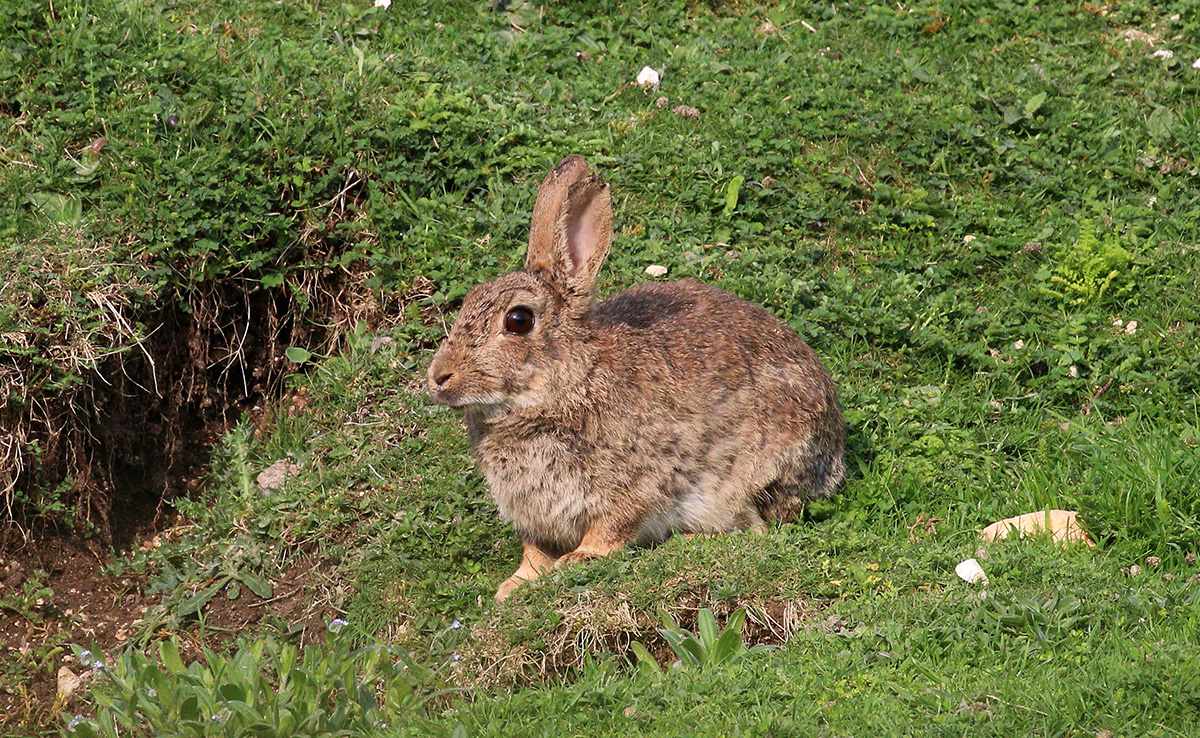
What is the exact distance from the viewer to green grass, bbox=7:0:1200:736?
4.70 m

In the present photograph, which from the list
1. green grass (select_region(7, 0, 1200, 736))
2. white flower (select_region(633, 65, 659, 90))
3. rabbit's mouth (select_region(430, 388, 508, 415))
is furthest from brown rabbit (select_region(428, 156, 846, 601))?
white flower (select_region(633, 65, 659, 90))

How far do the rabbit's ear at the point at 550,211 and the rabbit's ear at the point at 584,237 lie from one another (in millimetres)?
29

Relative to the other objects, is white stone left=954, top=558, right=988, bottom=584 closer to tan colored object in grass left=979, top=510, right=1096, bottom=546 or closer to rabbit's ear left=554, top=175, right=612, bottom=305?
tan colored object in grass left=979, top=510, right=1096, bottom=546

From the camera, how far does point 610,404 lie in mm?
5500

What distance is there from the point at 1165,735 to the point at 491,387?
8.64ft

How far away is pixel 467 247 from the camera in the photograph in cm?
714

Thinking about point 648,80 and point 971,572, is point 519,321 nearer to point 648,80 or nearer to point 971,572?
point 971,572

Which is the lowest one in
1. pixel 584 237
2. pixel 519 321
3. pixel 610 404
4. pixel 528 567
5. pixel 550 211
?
pixel 528 567

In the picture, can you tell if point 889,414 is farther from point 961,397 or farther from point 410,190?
point 410,190

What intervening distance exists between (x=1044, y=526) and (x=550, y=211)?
238 centimetres

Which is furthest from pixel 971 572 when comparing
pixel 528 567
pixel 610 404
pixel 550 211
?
pixel 550 211

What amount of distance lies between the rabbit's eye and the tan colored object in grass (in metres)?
2.01

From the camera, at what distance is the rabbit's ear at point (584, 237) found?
541 cm

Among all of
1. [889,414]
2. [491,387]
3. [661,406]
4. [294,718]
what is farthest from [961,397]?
[294,718]
